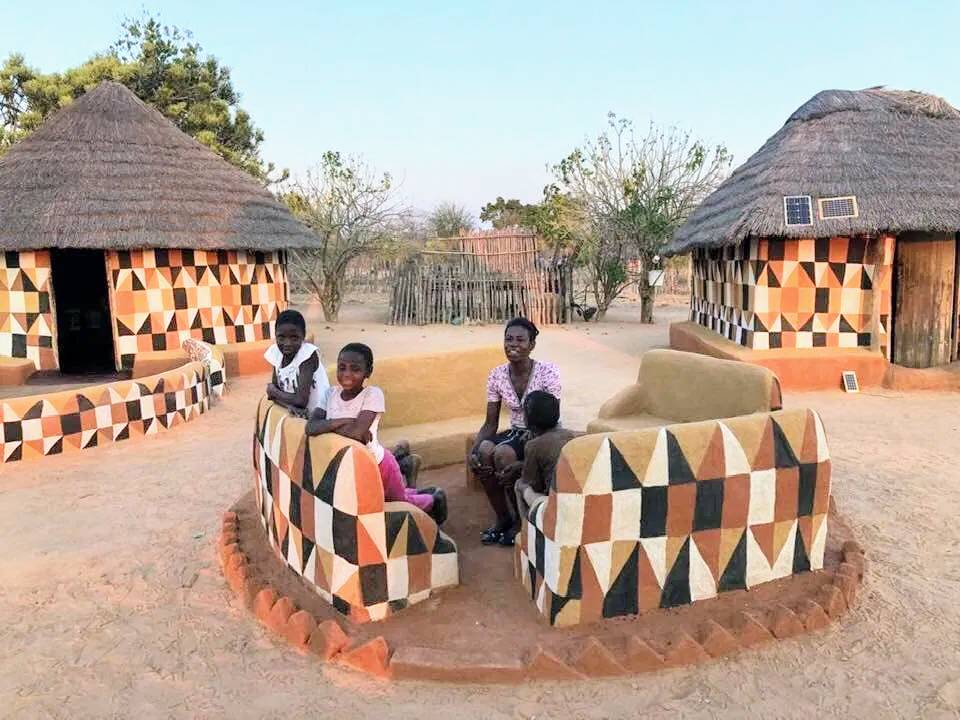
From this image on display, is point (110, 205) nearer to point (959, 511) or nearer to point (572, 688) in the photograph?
point (572, 688)

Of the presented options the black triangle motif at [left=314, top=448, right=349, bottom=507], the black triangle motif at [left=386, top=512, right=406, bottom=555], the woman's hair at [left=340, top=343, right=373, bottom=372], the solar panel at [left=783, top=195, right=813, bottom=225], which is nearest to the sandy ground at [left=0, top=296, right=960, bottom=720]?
the black triangle motif at [left=386, top=512, right=406, bottom=555]

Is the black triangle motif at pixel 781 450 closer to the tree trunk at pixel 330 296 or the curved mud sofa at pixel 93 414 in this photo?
the curved mud sofa at pixel 93 414

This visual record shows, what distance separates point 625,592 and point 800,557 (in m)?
0.95

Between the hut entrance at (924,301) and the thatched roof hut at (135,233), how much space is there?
8.12 metres

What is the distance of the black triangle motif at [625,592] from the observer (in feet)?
9.71

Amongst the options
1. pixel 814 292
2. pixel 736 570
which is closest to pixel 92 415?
pixel 736 570

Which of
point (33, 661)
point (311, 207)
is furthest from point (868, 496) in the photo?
point (311, 207)

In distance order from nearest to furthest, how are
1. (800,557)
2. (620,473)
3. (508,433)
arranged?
(620,473) → (800,557) → (508,433)

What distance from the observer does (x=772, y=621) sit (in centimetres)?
297

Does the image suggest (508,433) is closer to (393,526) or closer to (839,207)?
(393,526)

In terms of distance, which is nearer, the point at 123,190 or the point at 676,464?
the point at 676,464

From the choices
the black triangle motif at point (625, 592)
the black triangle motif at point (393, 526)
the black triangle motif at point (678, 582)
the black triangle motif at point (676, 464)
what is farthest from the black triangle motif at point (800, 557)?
the black triangle motif at point (393, 526)

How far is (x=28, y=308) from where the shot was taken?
363 inches

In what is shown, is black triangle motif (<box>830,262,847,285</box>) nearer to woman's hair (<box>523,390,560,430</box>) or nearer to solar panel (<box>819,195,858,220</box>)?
solar panel (<box>819,195,858,220</box>)
